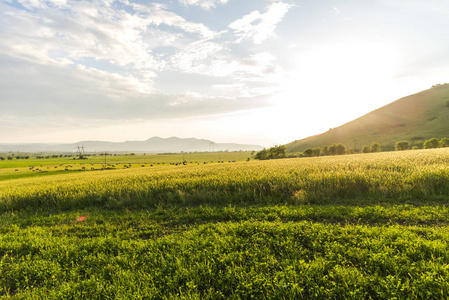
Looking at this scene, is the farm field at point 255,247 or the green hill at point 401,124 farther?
the green hill at point 401,124

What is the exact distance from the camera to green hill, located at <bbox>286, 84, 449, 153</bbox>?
119 m

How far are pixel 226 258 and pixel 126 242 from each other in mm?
3318

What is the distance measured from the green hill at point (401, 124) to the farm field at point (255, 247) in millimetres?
126282

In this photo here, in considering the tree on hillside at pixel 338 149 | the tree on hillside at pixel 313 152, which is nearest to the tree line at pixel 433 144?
the tree on hillside at pixel 338 149

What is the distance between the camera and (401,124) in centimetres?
14150

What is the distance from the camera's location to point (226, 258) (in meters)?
4.52

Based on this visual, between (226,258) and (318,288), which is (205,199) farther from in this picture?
(318,288)

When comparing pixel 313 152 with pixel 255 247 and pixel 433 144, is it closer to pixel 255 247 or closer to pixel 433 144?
pixel 433 144

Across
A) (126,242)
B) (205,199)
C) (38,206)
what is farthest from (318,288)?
(38,206)

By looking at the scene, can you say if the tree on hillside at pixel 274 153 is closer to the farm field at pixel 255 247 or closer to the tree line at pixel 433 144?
the tree line at pixel 433 144

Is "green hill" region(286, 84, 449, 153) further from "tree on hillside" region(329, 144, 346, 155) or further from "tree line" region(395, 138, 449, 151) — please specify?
"tree on hillside" region(329, 144, 346, 155)

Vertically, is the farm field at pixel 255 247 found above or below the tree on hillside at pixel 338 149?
below

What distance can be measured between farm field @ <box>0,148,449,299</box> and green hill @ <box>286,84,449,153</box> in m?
126

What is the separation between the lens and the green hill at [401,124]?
11906cm
